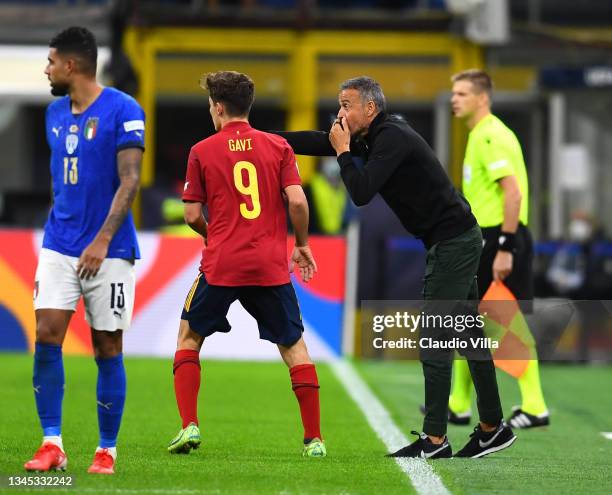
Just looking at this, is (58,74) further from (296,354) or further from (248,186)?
(296,354)

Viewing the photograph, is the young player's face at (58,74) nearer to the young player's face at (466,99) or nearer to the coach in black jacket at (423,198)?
the coach in black jacket at (423,198)

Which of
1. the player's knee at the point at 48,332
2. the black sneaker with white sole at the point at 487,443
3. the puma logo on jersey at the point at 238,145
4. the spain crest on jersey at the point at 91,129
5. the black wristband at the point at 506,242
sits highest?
the spain crest on jersey at the point at 91,129

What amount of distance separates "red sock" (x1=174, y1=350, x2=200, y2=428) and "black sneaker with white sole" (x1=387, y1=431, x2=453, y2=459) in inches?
42.8

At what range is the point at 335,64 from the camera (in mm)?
20844

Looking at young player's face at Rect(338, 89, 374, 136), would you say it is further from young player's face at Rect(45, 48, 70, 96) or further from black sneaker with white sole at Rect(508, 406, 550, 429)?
black sneaker with white sole at Rect(508, 406, 550, 429)

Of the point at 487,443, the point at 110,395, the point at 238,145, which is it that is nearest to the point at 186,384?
the point at 110,395

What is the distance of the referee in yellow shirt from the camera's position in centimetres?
1008

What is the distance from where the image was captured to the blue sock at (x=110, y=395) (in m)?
7.20

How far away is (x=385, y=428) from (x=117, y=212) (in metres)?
3.31

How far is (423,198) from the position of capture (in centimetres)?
798

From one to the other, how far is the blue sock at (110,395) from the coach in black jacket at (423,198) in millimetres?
1469

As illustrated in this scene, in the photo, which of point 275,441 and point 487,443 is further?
point 275,441

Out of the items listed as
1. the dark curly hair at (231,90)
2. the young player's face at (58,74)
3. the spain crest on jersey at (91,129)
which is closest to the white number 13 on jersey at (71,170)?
the spain crest on jersey at (91,129)

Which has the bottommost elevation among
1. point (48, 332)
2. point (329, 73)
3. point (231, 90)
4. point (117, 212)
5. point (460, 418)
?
point (460, 418)
